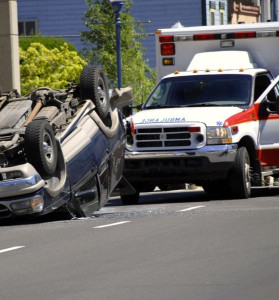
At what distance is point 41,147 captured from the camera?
1316 cm

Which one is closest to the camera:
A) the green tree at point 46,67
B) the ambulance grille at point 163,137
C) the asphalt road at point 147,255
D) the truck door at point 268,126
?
the asphalt road at point 147,255

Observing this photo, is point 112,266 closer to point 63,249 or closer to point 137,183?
point 63,249

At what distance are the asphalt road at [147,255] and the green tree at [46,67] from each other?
27.8m

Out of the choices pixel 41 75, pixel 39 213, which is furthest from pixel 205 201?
pixel 41 75

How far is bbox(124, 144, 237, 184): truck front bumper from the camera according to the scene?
655 inches

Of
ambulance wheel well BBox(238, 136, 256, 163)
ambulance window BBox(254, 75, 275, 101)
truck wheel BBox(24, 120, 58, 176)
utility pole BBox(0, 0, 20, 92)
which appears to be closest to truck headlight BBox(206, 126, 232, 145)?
ambulance wheel well BBox(238, 136, 256, 163)

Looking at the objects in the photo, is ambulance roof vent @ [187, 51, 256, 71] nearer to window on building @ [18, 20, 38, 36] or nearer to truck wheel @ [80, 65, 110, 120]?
truck wheel @ [80, 65, 110, 120]

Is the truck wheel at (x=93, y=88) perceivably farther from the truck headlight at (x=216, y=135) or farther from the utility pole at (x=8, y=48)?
the utility pole at (x=8, y=48)

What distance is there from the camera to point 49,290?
8.27m

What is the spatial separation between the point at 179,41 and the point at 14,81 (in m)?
6.54

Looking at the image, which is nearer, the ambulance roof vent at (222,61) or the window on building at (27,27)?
the ambulance roof vent at (222,61)

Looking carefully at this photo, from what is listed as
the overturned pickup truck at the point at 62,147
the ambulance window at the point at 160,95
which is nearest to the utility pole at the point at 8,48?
the ambulance window at the point at 160,95

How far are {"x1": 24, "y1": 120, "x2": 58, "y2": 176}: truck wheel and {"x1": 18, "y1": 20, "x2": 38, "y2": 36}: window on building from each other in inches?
1617

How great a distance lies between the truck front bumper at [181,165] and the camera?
54.6 feet
